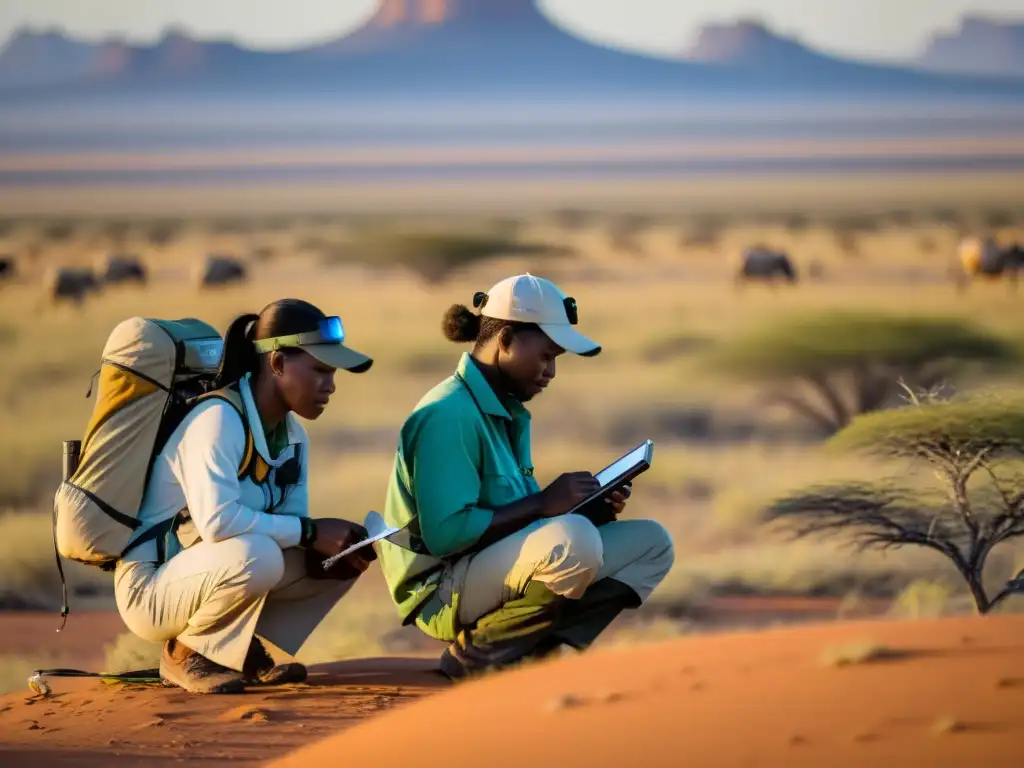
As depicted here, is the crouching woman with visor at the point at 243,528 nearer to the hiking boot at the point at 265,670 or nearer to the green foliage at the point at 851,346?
the hiking boot at the point at 265,670

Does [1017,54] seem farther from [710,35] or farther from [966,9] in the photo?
[710,35]

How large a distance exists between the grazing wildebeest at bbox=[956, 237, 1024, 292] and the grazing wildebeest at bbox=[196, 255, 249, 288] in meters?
10.5

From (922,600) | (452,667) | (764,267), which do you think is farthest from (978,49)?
(452,667)

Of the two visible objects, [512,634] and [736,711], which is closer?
[736,711]

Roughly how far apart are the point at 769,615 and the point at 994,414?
1.68 metres

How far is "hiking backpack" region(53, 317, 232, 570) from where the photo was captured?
570 centimetres

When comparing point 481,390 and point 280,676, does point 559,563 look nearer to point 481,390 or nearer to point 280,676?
point 481,390

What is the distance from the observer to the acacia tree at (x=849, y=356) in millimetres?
19859

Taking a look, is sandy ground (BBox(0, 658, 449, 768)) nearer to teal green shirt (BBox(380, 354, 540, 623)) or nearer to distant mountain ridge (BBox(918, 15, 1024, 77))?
teal green shirt (BBox(380, 354, 540, 623))

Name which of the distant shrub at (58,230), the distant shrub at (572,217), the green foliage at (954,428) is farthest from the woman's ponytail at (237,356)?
the distant shrub at (572,217)

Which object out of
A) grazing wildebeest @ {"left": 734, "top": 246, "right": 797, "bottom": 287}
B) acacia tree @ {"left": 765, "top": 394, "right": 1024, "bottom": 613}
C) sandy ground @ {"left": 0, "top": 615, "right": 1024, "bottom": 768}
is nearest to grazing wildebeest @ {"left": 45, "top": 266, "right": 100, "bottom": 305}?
grazing wildebeest @ {"left": 734, "top": 246, "right": 797, "bottom": 287}

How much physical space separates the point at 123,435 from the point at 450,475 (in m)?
0.94

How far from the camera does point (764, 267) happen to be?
28859 mm

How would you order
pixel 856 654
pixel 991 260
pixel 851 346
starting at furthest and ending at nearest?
pixel 991 260, pixel 851 346, pixel 856 654
